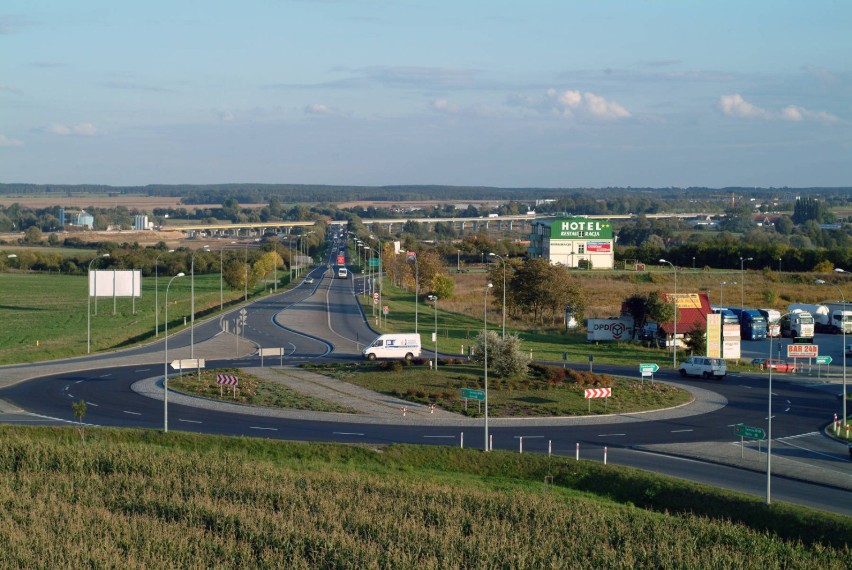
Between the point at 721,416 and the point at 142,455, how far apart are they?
2429 centimetres

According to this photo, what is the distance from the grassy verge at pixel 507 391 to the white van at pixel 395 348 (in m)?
5.07

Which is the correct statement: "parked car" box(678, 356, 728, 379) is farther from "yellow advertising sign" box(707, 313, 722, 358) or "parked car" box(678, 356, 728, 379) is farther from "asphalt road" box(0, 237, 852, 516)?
"yellow advertising sign" box(707, 313, 722, 358)

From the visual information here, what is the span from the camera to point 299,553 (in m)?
19.2

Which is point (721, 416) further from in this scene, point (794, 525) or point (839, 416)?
point (794, 525)

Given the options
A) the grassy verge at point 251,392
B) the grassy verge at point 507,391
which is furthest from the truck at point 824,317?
the grassy verge at point 251,392

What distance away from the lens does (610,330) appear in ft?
213

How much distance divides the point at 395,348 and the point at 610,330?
18.9 metres

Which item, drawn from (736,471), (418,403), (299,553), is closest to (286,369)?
(418,403)

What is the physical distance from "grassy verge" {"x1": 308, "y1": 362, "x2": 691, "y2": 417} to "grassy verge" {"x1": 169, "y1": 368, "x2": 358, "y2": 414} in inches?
147

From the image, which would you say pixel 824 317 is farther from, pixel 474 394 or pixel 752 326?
pixel 474 394

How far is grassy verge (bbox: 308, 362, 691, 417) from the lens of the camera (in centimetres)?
3981

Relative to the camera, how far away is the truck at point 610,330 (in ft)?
212

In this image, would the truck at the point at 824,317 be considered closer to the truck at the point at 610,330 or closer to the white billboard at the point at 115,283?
the truck at the point at 610,330

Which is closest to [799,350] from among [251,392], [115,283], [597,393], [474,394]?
[597,393]
